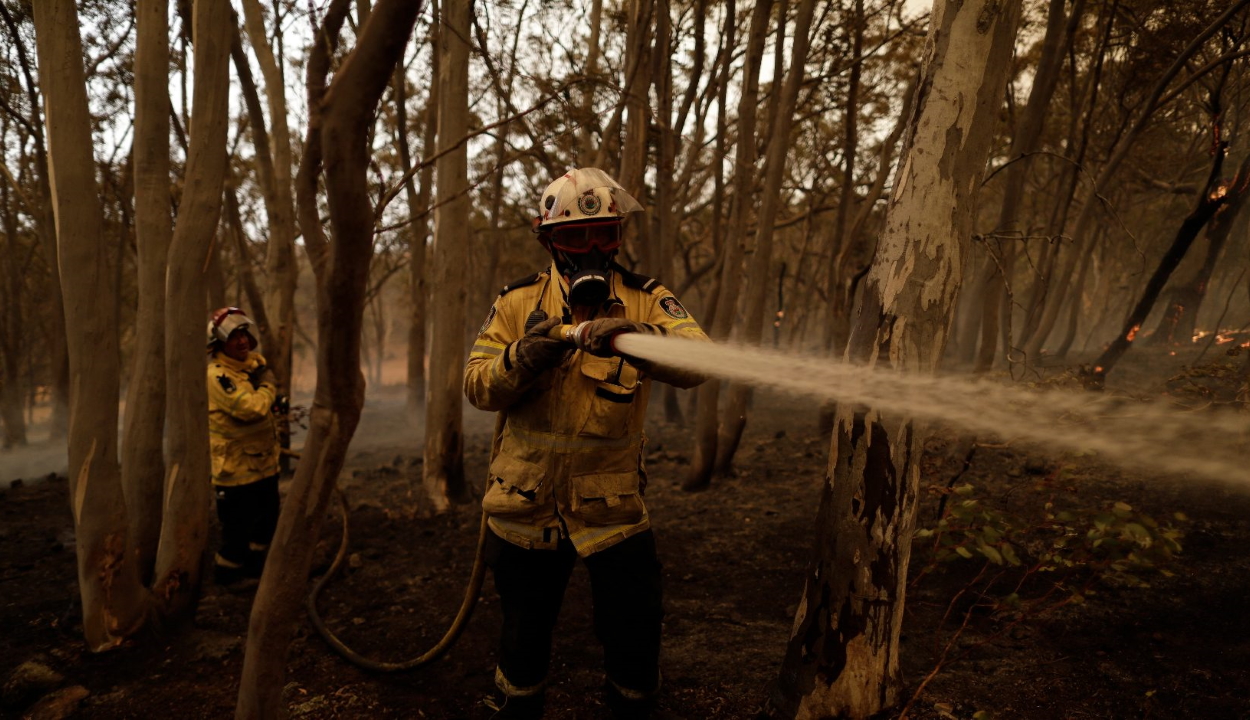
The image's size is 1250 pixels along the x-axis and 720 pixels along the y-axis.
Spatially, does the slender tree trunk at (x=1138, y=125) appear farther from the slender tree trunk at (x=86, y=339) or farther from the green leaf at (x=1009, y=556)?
the slender tree trunk at (x=86, y=339)

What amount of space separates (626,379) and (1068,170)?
43.8 feet

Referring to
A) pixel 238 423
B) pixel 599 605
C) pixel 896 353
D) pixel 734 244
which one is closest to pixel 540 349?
pixel 599 605

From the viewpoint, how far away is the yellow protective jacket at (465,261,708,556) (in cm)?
262

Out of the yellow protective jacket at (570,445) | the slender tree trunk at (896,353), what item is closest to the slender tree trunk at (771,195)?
the slender tree trunk at (896,353)

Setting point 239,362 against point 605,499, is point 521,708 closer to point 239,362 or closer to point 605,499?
point 605,499

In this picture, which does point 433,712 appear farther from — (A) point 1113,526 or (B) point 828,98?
(B) point 828,98

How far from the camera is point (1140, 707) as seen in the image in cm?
273

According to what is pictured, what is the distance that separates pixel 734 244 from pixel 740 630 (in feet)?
15.6

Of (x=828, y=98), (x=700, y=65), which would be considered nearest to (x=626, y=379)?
(x=700, y=65)

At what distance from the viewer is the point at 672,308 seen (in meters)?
2.87

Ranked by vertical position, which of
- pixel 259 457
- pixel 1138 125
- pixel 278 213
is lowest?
pixel 259 457

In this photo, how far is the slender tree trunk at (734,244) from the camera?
24.0ft

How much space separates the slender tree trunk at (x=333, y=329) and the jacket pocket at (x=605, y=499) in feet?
3.50

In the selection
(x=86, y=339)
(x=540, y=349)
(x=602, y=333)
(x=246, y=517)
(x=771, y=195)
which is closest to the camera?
(x=602, y=333)
